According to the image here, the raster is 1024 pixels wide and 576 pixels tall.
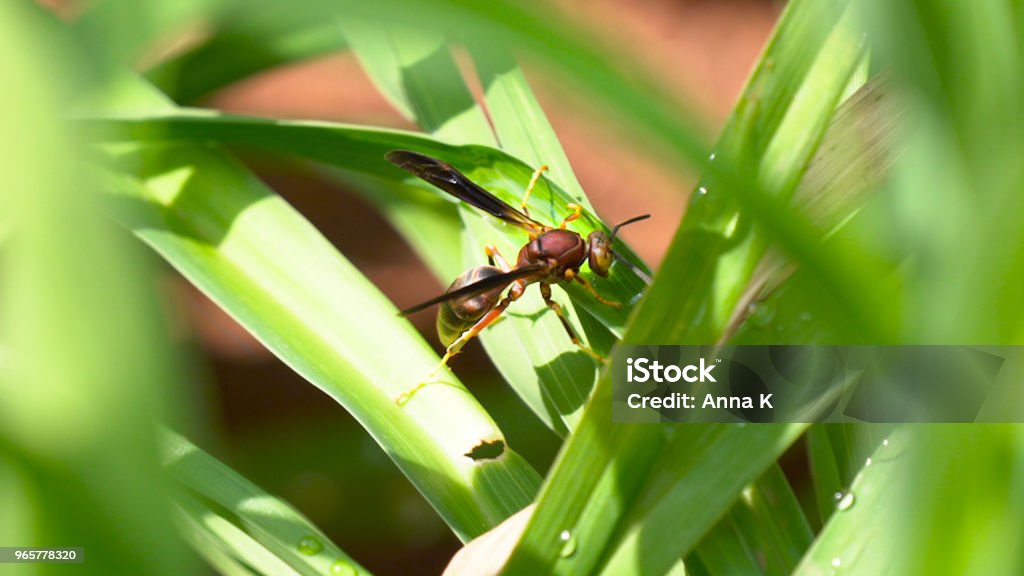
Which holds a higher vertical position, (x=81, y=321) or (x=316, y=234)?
(x=316, y=234)

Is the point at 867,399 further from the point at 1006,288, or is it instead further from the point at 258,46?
the point at 258,46

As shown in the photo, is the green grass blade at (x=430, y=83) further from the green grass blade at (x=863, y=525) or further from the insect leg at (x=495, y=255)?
the green grass blade at (x=863, y=525)

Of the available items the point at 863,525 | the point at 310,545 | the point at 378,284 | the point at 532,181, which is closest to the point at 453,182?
the point at 532,181

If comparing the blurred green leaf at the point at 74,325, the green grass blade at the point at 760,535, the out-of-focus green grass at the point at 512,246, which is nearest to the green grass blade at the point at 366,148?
the out-of-focus green grass at the point at 512,246

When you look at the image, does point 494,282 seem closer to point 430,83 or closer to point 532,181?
point 532,181

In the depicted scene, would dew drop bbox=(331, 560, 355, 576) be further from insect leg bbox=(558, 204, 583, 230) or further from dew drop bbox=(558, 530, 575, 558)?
insect leg bbox=(558, 204, 583, 230)

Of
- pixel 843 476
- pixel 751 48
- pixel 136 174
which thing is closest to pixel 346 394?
pixel 136 174
